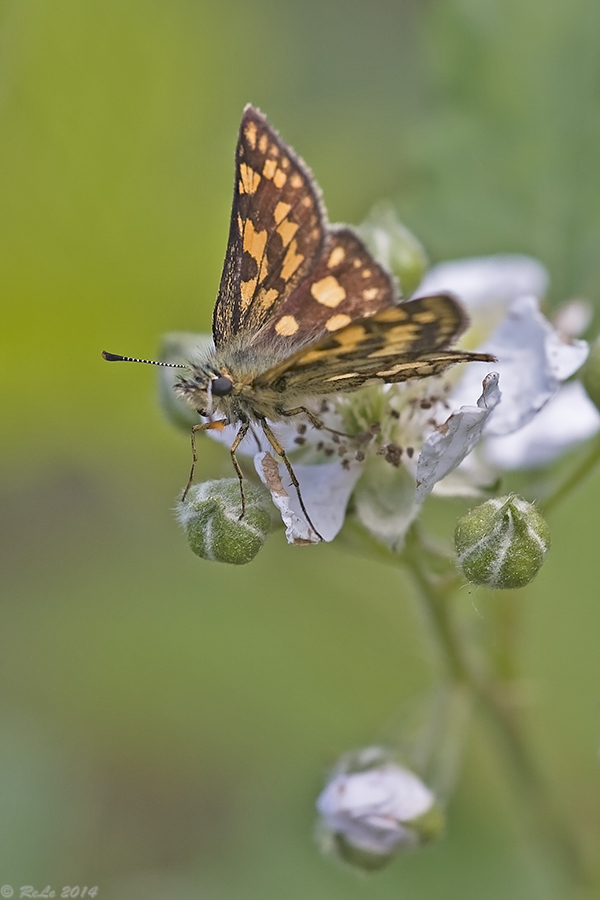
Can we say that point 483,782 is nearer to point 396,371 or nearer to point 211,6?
point 396,371

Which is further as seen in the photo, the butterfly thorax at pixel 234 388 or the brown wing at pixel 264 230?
the brown wing at pixel 264 230

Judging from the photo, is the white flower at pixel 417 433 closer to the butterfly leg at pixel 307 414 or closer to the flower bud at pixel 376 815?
the butterfly leg at pixel 307 414

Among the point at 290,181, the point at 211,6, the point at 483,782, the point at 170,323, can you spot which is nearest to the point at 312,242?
the point at 290,181

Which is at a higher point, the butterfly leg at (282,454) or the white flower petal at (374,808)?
the butterfly leg at (282,454)

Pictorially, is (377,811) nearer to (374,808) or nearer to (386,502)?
(374,808)

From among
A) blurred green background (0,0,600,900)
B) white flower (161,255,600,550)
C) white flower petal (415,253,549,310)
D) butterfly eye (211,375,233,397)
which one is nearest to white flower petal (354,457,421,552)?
white flower (161,255,600,550)

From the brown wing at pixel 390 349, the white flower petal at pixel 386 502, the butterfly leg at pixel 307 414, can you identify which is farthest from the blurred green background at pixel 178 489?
the brown wing at pixel 390 349

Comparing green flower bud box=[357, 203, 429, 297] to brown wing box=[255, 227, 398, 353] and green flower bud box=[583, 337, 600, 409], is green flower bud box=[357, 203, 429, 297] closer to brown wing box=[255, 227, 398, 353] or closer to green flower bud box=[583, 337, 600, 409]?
brown wing box=[255, 227, 398, 353]
